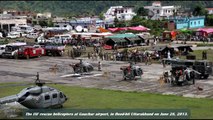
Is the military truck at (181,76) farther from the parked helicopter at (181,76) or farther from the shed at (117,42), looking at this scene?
the shed at (117,42)

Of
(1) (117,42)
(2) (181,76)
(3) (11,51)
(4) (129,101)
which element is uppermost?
(1) (117,42)

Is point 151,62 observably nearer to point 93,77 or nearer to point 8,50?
point 93,77

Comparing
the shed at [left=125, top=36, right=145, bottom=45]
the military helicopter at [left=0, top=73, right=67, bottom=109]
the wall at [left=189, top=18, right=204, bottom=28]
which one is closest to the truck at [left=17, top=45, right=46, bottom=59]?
the shed at [left=125, top=36, right=145, bottom=45]

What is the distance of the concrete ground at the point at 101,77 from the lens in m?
29.7

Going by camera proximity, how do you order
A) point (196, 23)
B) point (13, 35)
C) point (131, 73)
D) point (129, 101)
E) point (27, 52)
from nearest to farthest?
1. point (129, 101)
2. point (131, 73)
3. point (27, 52)
4. point (13, 35)
5. point (196, 23)

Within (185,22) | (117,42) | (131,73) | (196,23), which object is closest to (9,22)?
(185,22)

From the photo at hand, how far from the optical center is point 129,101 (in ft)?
81.1

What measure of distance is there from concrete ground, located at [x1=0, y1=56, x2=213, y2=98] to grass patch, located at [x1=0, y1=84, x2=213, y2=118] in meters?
2.06

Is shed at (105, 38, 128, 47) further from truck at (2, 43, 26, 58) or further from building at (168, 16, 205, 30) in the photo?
building at (168, 16, 205, 30)

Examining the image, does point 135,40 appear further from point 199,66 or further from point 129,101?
point 129,101

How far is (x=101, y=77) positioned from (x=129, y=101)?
11250 mm

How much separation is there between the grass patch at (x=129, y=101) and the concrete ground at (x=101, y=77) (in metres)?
2.06

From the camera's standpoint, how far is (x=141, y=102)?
24.3m

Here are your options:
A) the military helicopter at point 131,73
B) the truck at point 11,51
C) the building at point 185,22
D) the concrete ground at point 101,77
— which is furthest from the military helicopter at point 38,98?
the building at point 185,22
